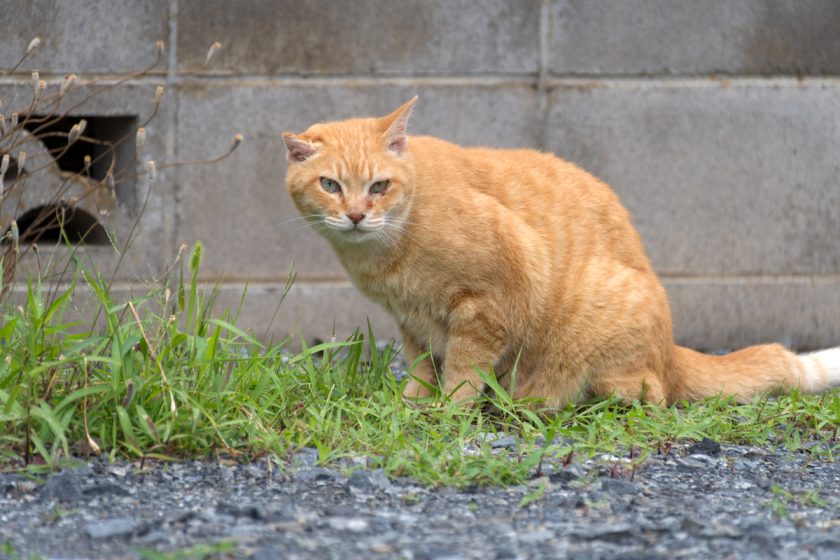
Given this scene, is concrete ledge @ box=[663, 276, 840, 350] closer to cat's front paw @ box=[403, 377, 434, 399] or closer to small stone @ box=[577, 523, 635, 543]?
cat's front paw @ box=[403, 377, 434, 399]

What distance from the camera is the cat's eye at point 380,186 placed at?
3.54m

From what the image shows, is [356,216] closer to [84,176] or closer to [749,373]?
[749,373]

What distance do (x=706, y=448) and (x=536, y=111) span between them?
2.37m

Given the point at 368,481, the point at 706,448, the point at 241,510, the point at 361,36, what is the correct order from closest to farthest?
the point at 241,510 < the point at 368,481 < the point at 706,448 < the point at 361,36

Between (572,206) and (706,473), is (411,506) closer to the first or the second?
(706,473)

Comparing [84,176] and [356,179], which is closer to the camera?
[356,179]

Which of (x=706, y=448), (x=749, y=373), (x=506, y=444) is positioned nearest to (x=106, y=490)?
(x=506, y=444)

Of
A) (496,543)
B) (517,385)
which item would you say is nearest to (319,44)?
(517,385)

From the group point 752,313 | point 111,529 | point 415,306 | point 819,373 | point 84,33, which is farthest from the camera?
point 752,313

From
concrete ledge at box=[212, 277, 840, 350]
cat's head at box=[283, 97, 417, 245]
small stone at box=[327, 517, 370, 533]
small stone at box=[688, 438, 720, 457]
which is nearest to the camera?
small stone at box=[327, 517, 370, 533]

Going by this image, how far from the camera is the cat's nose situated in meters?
3.45

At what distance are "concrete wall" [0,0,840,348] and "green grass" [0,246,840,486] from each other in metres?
1.64

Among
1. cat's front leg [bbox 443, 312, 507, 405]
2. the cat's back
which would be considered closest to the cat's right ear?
the cat's back

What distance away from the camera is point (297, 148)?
363 centimetres
